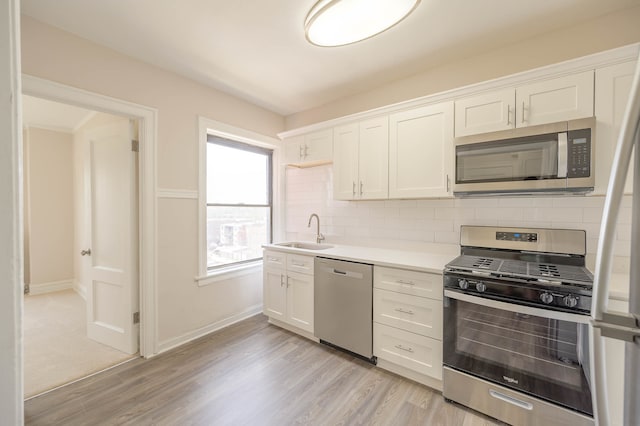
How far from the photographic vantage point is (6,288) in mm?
519

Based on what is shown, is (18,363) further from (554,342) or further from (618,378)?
(618,378)

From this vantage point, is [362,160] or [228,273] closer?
[362,160]

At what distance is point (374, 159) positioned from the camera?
8.87 ft

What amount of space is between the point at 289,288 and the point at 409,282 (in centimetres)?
134

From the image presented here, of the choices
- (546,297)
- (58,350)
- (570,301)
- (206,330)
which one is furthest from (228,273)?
(570,301)

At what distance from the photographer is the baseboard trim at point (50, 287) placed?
4324 millimetres

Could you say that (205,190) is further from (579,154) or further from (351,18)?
(579,154)

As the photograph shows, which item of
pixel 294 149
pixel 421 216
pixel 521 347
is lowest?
pixel 521 347

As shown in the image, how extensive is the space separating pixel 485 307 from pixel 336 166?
1.88 meters

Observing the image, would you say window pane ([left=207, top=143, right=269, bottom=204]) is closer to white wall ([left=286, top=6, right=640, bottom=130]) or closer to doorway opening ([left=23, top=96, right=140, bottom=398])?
doorway opening ([left=23, top=96, right=140, bottom=398])

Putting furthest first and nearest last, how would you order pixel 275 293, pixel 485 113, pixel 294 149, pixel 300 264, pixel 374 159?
pixel 294 149
pixel 275 293
pixel 300 264
pixel 374 159
pixel 485 113

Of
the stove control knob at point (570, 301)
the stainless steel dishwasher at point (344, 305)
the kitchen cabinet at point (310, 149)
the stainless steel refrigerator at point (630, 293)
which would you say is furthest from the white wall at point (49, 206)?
the stove control knob at point (570, 301)

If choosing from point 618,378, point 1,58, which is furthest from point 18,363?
point 618,378

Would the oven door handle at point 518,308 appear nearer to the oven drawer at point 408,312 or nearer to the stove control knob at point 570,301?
the stove control knob at point 570,301
